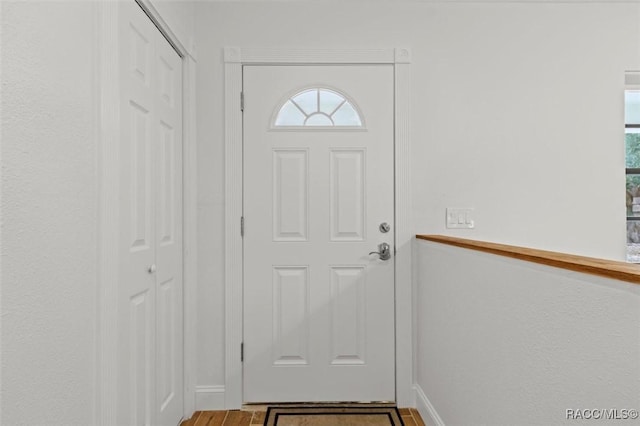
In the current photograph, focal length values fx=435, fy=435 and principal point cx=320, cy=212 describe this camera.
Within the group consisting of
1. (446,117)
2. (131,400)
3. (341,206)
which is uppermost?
(446,117)

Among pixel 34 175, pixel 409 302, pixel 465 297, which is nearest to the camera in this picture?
pixel 34 175

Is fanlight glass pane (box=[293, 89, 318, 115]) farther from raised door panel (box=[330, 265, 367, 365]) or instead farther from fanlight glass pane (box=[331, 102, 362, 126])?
raised door panel (box=[330, 265, 367, 365])

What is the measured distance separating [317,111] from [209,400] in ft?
5.82

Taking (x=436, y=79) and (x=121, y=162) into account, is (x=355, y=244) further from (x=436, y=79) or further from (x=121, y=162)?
(x=121, y=162)

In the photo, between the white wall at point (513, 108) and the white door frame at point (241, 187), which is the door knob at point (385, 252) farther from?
Result: the white wall at point (513, 108)

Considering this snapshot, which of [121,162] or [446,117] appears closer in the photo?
[121,162]

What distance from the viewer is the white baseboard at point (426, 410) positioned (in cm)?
211

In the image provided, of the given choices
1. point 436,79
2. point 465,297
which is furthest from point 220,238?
point 436,79

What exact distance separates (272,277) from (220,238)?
376 mm

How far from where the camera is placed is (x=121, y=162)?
1.58 metres

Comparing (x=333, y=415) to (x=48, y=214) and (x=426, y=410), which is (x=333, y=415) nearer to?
(x=426, y=410)

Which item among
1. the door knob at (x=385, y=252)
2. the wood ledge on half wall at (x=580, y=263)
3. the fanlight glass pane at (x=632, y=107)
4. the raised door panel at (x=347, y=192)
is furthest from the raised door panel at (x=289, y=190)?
the fanlight glass pane at (x=632, y=107)

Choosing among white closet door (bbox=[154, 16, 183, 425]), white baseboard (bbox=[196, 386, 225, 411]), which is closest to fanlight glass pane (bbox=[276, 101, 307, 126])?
white closet door (bbox=[154, 16, 183, 425])

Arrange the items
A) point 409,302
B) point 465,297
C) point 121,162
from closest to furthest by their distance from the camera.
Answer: point 121,162
point 465,297
point 409,302
